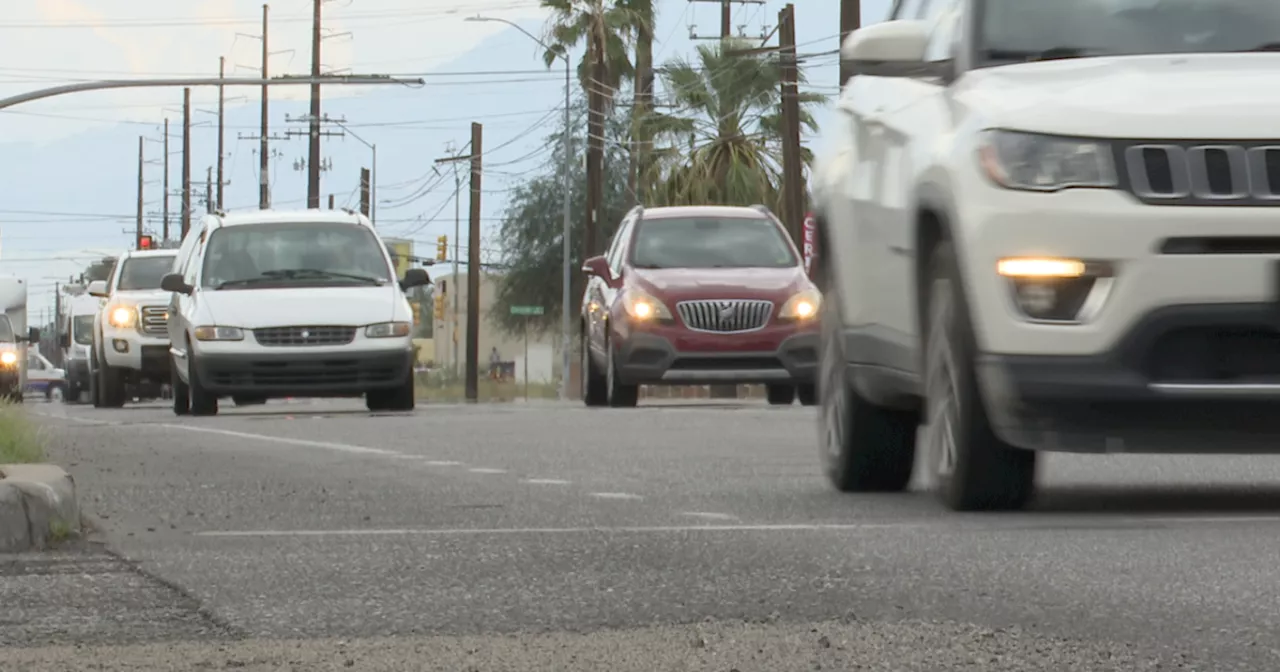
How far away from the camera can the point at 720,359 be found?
72.7 ft

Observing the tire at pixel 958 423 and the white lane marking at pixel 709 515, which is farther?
the white lane marking at pixel 709 515

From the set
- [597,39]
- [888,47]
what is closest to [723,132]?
[597,39]

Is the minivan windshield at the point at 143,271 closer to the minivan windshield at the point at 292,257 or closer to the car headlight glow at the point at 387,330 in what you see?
the minivan windshield at the point at 292,257

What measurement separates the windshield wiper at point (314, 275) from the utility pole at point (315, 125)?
45.0m

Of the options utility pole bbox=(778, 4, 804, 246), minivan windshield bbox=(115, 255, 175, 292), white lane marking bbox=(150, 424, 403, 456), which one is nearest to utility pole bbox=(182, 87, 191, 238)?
utility pole bbox=(778, 4, 804, 246)

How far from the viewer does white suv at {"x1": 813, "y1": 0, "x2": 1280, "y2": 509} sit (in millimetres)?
8195

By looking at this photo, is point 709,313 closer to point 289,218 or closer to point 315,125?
point 289,218

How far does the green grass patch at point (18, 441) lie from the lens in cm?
1175

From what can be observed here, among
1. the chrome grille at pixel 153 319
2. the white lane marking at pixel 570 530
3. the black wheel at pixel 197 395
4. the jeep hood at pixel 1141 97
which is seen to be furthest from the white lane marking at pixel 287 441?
the chrome grille at pixel 153 319

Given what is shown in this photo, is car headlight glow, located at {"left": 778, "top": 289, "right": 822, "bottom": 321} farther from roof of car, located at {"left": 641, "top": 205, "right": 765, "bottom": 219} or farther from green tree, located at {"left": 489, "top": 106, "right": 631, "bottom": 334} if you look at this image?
green tree, located at {"left": 489, "top": 106, "right": 631, "bottom": 334}

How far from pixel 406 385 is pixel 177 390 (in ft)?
7.32

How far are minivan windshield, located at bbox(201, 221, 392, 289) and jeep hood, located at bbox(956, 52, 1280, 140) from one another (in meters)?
14.6

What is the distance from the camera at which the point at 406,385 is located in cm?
2306

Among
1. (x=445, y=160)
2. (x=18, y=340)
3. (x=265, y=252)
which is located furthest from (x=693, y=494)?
(x=445, y=160)
